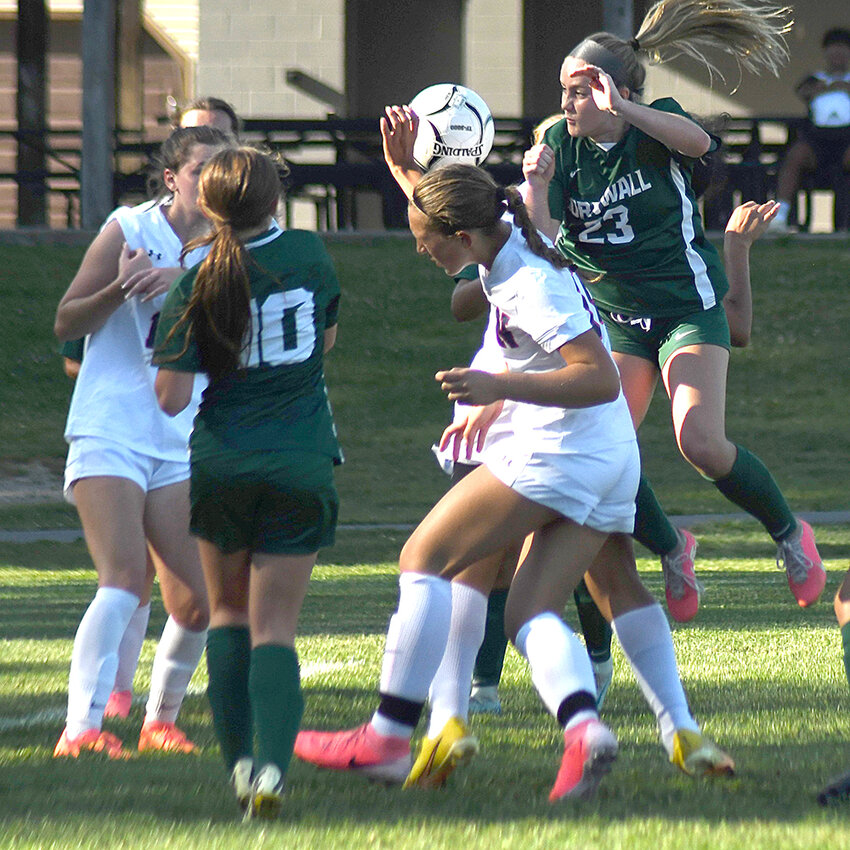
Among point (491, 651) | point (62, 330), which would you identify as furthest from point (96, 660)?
point (491, 651)

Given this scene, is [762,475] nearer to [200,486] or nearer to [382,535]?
[200,486]

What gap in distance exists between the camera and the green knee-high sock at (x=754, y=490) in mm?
5609

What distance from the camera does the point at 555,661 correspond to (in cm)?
393

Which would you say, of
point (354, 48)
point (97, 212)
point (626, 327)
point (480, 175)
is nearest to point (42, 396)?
point (97, 212)

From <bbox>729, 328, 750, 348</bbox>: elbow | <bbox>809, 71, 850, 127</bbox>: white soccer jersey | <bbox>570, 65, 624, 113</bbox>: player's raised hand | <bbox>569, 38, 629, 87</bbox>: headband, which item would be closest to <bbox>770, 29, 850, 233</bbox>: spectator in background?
<bbox>809, 71, 850, 127</bbox>: white soccer jersey

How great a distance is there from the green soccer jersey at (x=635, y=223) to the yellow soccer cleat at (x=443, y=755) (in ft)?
6.51

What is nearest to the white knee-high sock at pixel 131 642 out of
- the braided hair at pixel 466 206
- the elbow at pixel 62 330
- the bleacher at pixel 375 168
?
the elbow at pixel 62 330

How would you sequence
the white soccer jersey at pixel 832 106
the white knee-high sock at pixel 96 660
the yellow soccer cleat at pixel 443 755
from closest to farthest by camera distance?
1. the yellow soccer cleat at pixel 443 755
2. the white knee-high sock at pixel 96 660
3. the white soccer jersey at pixel 832 106

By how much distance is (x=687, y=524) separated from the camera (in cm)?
1180

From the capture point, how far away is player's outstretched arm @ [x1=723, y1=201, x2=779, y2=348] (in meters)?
5.48

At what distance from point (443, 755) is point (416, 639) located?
11.8 inches

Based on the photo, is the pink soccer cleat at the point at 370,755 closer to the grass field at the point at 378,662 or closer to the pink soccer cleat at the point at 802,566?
the grass field at the point at 378,662

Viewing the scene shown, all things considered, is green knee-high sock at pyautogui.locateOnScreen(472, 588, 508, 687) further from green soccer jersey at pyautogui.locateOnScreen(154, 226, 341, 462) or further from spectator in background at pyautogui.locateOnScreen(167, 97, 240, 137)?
spectator in background at pyautogui.locateOnScreen(167, 97, 240, 137)

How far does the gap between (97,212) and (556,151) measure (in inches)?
516
